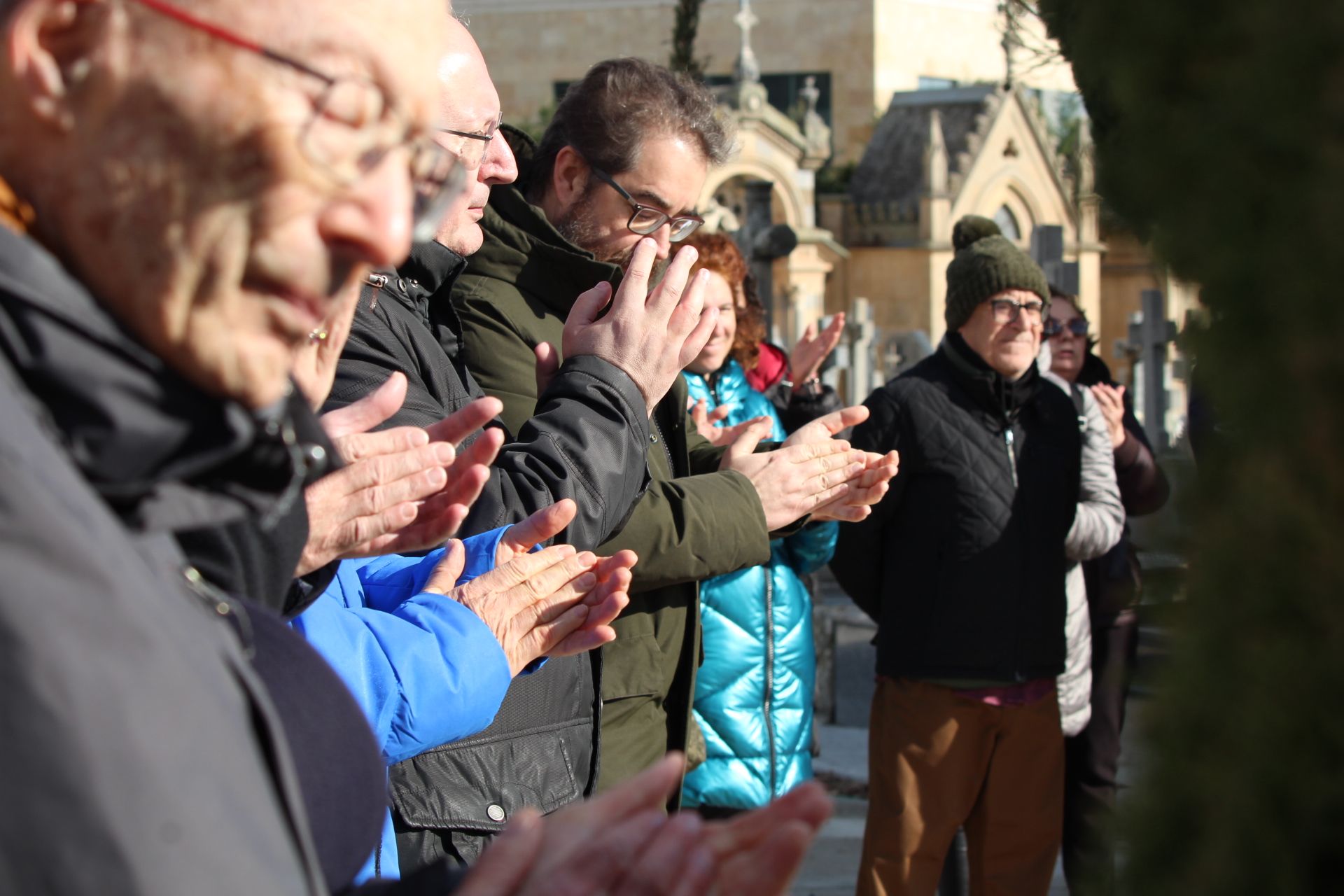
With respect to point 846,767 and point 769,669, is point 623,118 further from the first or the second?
point 846,767

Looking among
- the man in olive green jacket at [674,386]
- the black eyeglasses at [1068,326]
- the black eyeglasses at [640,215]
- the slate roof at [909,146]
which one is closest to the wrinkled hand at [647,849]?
the man in olive green jacket at [674,386]

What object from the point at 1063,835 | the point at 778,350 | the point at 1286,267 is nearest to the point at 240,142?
the point at 1286,267

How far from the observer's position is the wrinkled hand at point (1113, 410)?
4777 mm

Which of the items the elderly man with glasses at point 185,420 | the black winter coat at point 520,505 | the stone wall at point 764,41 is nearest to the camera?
the elderly man with glasses at point 185,420

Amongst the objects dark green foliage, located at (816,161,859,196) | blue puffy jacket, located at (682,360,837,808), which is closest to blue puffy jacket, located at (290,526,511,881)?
blue puffy jacket, located at (682,360,837,808)

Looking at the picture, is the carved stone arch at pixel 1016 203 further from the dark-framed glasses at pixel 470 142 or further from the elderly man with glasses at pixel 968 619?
the dark-framed glasses at pixel 470 142

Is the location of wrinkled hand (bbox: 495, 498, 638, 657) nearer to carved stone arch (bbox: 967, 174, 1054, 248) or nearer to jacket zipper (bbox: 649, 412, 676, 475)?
jacket zipper (bbox: 649, 412, 676, 475)

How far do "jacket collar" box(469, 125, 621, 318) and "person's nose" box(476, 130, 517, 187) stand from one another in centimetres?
9

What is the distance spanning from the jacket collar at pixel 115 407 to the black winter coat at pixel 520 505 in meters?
1.18

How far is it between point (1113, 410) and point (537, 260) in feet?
8.59

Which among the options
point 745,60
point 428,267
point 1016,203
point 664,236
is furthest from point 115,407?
point 1016,203

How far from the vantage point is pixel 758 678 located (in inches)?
155

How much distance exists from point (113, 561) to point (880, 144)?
24.9 meters

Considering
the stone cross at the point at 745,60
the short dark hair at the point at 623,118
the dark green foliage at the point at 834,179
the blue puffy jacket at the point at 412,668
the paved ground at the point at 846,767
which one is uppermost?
the stone cross at the point at 745,60
